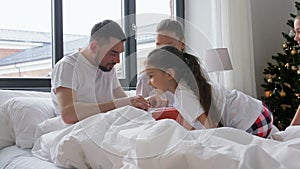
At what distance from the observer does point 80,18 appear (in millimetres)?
2943

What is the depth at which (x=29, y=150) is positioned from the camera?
1.81 meters

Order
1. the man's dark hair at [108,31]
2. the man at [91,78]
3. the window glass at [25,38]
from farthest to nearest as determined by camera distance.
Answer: the window glass at [25,38] → the man's dark hair at [108,31] → the man at [91,78]

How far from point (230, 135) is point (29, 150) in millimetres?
1068

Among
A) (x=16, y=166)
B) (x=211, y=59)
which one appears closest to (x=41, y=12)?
(x=211, y=59)

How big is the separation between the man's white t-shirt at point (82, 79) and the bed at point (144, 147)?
0.18 meters

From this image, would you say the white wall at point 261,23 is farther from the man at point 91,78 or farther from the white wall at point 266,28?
the man at point 91,78

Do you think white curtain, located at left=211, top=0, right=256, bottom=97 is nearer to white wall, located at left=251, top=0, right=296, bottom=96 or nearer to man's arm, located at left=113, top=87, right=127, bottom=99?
white wall, located at left=251, top=0, right=296, bottom=96

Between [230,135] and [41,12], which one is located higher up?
[41,12]

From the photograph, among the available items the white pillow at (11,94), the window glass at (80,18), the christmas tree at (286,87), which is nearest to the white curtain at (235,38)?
the christmas tree at (286,87)

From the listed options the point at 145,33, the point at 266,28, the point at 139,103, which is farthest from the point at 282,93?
the point at 139,103

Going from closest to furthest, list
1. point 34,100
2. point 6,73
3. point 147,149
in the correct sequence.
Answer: point 147,149 < point 34,100 < point 6,73

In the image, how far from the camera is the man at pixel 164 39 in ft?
6.13

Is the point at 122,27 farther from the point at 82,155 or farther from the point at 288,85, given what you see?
the point at 288,85

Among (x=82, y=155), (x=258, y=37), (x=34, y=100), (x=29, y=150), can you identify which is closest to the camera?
(x=82, y=155)
